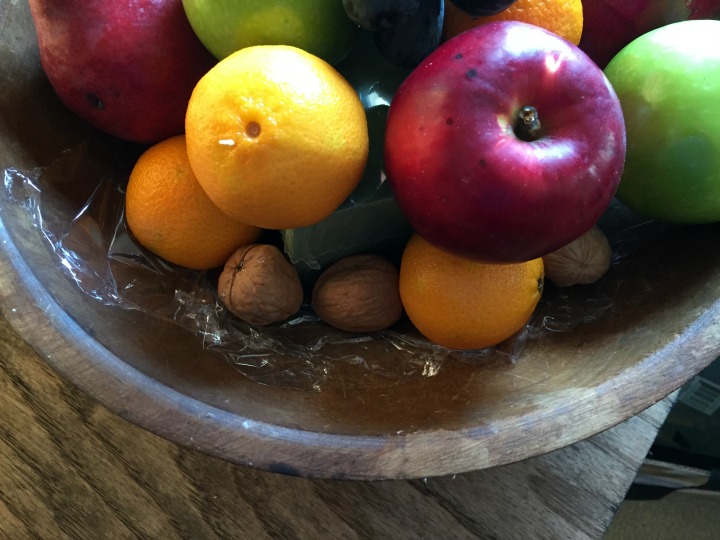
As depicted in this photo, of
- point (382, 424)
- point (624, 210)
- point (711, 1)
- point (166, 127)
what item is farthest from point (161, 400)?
point (711, 1)

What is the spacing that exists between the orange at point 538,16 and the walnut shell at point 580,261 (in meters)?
0.18

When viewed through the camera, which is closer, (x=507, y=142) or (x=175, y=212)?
(x=507, y=142)

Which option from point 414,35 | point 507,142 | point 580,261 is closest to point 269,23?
point 414,35

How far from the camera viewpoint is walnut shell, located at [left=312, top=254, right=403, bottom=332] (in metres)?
0.57

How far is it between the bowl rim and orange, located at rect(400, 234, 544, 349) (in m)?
0.09

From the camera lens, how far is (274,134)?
437mm

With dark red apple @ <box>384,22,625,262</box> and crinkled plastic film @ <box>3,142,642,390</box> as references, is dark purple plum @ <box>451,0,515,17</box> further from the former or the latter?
crinkled plastic film @ <box>3,142,642,390</box>

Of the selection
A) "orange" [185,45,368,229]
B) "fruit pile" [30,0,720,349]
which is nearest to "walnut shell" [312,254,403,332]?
"fruit pile" [30,0,720,349]

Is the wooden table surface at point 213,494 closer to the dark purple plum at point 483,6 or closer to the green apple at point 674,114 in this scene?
the green apple at point 674,114

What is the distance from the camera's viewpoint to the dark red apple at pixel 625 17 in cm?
61

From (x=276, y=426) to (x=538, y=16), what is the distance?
39 centimetres

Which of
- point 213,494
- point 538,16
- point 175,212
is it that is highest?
point 538,16

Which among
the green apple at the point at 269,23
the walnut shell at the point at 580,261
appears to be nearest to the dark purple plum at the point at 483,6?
the green apple at the point at 269,23

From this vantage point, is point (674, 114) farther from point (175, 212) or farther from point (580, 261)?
point (175, 212)
